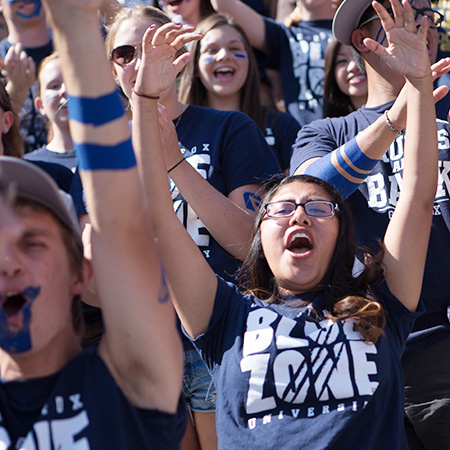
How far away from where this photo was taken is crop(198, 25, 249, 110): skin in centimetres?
382

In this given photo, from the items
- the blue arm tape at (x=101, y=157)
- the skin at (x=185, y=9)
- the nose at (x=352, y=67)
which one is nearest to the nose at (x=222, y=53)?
the skin at (x=185, y=9)

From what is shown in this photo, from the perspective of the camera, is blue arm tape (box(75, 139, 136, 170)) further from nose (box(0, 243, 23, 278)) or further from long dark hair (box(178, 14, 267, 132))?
long dark hair (box(178, 14, 267, 132))

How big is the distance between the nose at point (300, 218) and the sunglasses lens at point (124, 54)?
0.98 metres

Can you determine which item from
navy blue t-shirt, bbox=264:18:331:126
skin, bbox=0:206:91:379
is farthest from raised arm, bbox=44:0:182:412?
navy blue t-shirt, bbox=264:18:331:126

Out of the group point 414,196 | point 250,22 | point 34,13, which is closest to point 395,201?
point 414,196

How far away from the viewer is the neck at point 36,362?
1601 millimetres

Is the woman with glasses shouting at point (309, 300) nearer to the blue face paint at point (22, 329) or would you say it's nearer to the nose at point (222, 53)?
the blue face paint at point (22, 329)

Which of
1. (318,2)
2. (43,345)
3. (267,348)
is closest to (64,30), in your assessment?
(43,345)

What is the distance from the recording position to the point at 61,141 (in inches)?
145

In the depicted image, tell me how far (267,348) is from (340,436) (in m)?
0.31

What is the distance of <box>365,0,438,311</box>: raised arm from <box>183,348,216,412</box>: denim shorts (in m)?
0.77

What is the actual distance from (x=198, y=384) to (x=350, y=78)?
182 centimetres

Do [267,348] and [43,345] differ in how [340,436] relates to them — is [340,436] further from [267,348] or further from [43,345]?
[43,345]

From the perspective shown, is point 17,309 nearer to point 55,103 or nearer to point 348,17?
point 348,17
